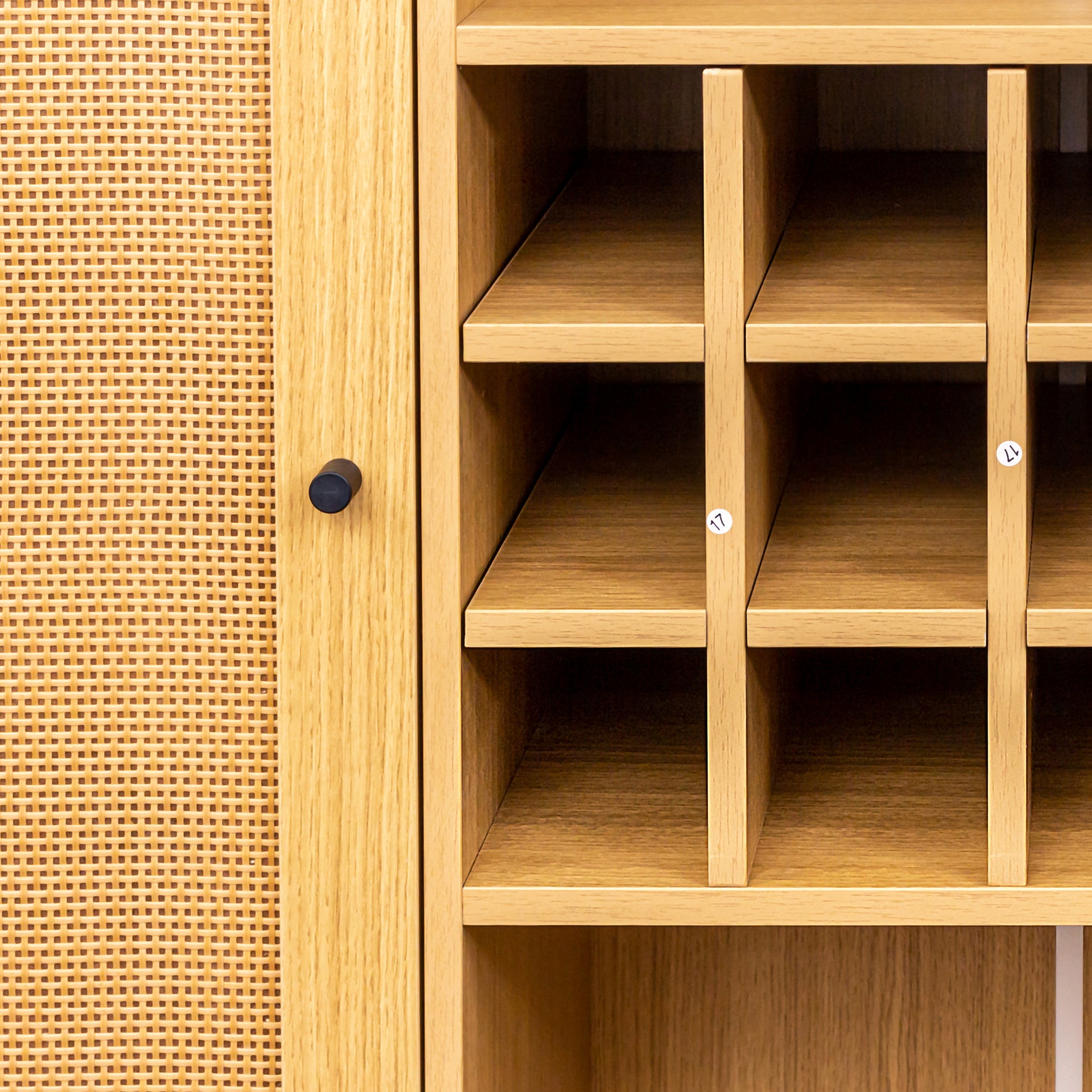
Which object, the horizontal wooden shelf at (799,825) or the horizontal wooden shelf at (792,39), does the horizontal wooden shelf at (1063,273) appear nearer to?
the horizontal wooden shelf at (792,39)

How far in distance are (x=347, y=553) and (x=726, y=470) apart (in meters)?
0.15

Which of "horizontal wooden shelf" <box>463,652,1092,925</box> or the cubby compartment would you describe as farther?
the cubby compartment

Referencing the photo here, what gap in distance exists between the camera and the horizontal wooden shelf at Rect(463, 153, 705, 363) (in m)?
0.55

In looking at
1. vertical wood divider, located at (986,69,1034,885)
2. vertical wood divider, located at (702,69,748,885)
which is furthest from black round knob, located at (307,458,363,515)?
vertical wood divider, located at (986,69,1034,885)

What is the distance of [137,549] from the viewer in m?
0.58

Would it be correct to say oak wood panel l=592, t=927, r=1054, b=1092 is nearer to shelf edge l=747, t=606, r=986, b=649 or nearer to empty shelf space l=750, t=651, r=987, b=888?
empty shelf space l=750, t=651, r=987, b=888

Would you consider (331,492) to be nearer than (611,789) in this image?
Yes

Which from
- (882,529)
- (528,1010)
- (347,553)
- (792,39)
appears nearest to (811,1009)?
(528,1010)

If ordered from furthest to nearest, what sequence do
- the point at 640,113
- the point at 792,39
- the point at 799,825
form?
1. the point at 640,113
2. the point at 799,825
3. the point at 792,39

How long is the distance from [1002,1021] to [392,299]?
597 mm

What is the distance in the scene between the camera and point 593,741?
0.73 m

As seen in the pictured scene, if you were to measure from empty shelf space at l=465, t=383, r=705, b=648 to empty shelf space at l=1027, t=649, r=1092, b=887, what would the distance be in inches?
6.9

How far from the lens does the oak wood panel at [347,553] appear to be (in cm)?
55

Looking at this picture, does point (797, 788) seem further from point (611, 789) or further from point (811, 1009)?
point (811, 1009)
